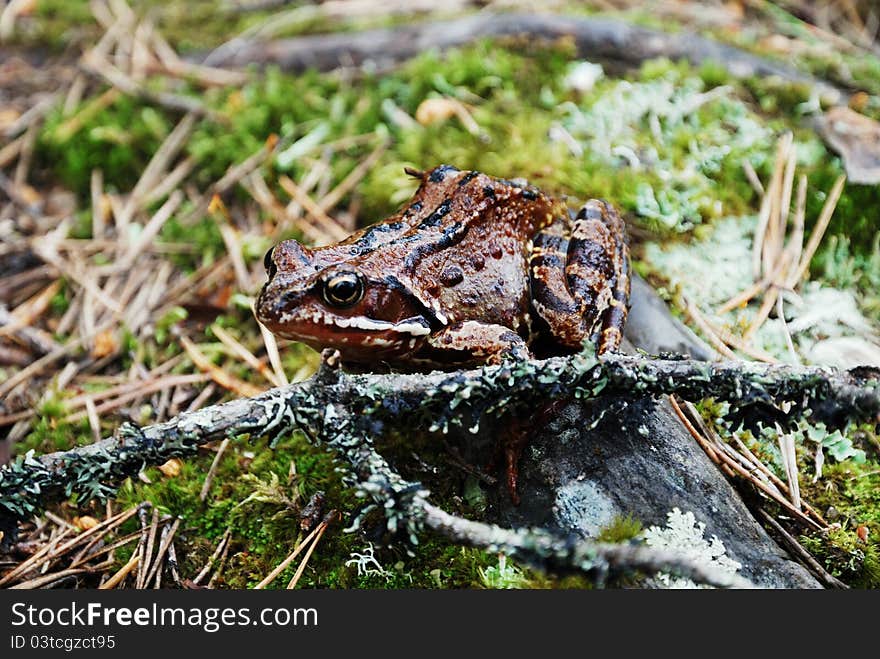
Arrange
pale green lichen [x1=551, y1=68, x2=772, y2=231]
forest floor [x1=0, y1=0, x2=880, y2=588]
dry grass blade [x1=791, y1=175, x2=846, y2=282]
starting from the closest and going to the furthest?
1. forest floor [x1=0, y1=0, x2=880, y2=588]
2. dry grass blade [x1=791, y1=175, x2=846, y2=282]
3. pale green lichen [x1=551, y1=68, x2=772, y2=231]

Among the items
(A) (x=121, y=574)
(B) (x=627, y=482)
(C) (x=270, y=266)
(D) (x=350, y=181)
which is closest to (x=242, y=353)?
(C) (x=270, y=266)

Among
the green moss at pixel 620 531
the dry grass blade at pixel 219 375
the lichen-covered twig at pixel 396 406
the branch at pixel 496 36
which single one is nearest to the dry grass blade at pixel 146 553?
the lichen-covered twig at pixel 396 406

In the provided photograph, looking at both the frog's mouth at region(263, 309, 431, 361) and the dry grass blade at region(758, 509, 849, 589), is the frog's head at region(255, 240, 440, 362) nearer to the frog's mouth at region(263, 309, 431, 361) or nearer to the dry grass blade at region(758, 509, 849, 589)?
the frog's mouth at region(263, 309, 431, 361)

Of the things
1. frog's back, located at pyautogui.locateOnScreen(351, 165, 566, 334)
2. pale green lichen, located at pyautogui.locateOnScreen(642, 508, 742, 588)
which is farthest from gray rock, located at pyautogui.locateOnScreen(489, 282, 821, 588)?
frog's back, located at pyautogui.locateOnScreen(351, 165, 566, 334)

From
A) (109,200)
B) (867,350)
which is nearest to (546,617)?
(867,350)

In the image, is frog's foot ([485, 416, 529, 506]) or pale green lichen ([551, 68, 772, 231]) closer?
frog's foot ([485, 416, 529, 506])

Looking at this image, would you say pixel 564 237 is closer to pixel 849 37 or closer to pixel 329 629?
pixel 329 629

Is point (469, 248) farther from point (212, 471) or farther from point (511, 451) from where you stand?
point (212, 471)
